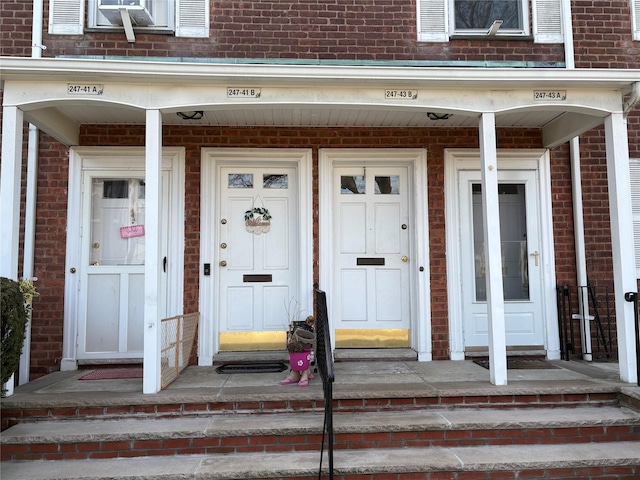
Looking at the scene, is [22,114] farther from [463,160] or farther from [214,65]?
[463,160]

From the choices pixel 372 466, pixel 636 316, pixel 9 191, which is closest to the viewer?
pixel 372 466

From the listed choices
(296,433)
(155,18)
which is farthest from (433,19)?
(296,433)

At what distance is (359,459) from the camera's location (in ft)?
10.9

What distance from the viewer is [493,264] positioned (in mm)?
4102

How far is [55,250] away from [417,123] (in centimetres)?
422

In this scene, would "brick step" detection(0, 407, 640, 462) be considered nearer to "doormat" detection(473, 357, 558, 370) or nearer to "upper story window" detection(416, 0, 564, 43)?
"doormat" detection(473, 357, 558, 370)

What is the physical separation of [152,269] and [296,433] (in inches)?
70.3

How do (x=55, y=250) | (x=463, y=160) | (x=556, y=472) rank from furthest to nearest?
(x=463, y=160) < (x=55, y=250) < (x=556, y=472)

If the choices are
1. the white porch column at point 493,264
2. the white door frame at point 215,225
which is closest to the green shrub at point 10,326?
the white door frame at point 215,225

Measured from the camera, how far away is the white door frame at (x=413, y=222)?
205 inches

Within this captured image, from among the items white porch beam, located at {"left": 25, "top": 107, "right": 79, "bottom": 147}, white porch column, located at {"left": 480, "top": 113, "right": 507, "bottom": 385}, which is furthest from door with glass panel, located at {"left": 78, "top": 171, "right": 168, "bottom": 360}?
white porch column, located at {"left": 480, "top": 113, "right": 507, "bottom": 385}

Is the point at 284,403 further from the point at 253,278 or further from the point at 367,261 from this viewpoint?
the point at 367,261

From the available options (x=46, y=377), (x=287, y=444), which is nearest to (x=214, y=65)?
(x=287, y=444)

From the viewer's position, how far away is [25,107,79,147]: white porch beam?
431 cm
